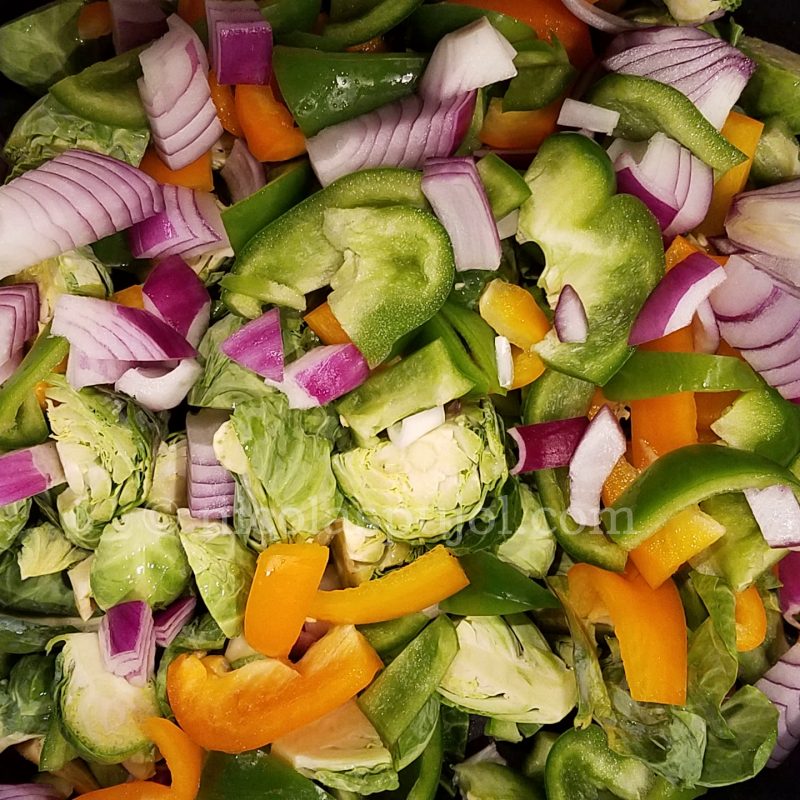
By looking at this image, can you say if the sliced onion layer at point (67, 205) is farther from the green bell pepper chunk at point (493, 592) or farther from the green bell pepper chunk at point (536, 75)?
the green bell pepper chunk at point (493, 592)

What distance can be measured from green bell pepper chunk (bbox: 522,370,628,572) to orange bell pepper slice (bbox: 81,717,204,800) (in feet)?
2.93

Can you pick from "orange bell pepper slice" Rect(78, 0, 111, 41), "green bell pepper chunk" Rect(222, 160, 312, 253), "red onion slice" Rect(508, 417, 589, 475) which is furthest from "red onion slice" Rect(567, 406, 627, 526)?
"orange bell pepper slice" Rect(78, 0, 111, 41)

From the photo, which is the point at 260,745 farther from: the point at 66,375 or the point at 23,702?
the point at 66,375

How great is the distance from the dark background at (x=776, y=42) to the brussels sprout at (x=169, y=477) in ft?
2.42

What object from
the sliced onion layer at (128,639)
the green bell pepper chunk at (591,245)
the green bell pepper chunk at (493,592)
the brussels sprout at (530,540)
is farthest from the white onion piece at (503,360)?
the sliced onion layer at (128,639)

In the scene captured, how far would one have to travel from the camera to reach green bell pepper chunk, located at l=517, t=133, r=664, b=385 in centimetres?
169

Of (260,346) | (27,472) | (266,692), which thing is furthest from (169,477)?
(266,692)

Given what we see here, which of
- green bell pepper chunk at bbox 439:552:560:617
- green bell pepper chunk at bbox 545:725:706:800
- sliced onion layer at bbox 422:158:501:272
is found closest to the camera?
sliced onion layer at bbox 422:158:501:272

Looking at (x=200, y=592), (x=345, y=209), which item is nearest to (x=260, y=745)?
(x=200, y=592)

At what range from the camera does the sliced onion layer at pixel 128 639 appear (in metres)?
1.87

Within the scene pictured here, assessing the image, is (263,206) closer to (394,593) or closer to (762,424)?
(394,593)

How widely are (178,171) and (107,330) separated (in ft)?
1.15

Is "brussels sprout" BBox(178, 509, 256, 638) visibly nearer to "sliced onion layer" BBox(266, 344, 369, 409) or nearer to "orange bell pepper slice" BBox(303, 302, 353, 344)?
"sliced onion layer" BBox(266, 344, 369, 409)

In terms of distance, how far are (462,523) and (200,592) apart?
56 cm
